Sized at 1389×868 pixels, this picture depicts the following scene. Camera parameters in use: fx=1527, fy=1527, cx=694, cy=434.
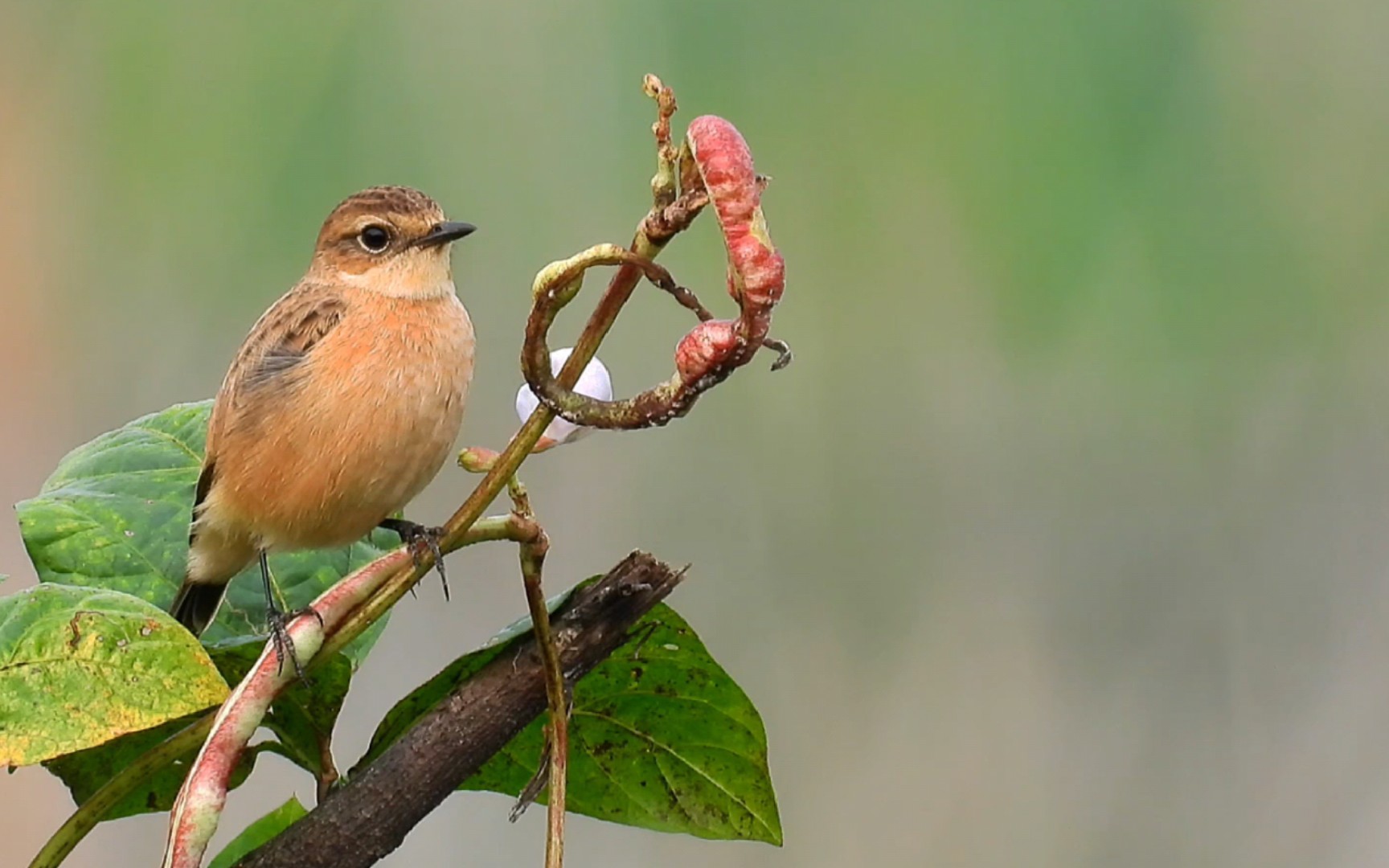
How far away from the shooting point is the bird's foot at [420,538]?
0.58 m

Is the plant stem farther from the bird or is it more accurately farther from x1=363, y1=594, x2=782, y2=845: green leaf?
the bird

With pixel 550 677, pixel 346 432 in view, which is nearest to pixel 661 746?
pixel 550 677

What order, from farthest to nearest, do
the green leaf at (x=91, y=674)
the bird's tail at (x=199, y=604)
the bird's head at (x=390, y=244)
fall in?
the bird's head at (x=390, y=244), the bird's tail at (x=199, y=604), the green leaf at (x=91, y=674)

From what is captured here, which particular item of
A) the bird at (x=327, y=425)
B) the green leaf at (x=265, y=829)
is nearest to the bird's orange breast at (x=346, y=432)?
the bird at (x=327, y=425)

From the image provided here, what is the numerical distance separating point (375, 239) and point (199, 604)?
317 millimetres

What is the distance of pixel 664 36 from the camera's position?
1.45 m

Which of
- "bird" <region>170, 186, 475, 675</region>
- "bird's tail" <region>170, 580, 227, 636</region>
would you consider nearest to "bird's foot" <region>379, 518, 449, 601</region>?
"bird" <region>170, 186, 475, 675</region>

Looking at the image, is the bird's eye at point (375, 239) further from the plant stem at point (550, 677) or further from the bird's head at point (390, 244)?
the plant stem at point (550, 677)

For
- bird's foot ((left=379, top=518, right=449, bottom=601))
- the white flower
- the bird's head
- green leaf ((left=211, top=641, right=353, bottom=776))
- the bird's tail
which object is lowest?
the bird's tail

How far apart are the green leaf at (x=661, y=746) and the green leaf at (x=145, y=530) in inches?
4.0

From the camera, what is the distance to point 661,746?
0.71 m

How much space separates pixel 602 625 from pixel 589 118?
3.43 feet

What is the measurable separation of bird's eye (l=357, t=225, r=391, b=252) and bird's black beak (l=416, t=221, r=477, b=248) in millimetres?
24

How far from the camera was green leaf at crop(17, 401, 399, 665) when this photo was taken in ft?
2.48
